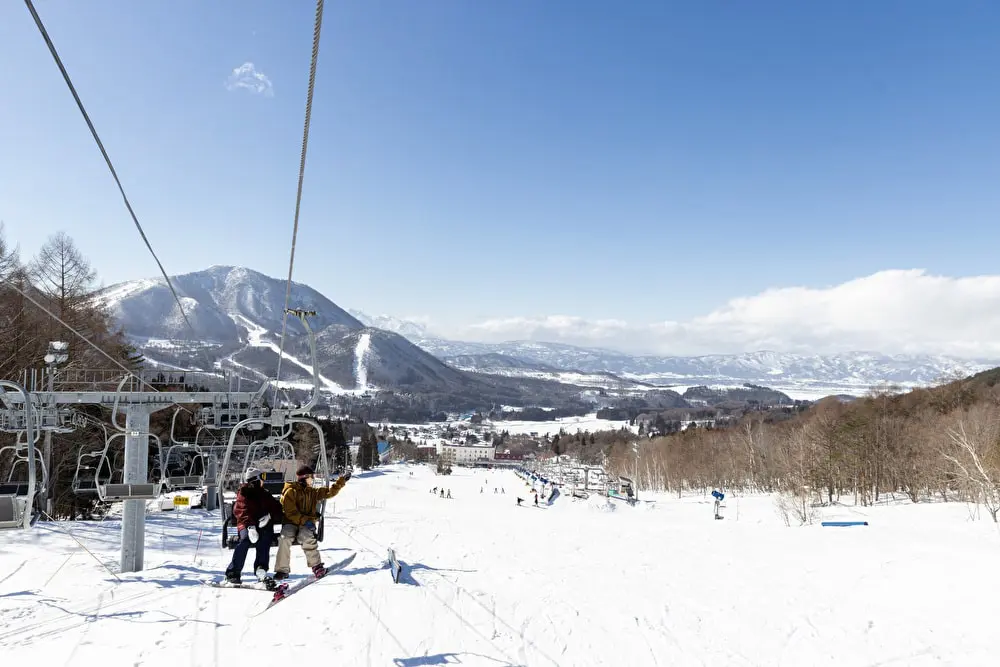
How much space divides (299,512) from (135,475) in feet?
19.4

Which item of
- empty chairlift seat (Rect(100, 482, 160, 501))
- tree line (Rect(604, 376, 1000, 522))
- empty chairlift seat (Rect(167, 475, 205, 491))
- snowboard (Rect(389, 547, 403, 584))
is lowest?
tree line (Rect(604, 376, 1000, 522))

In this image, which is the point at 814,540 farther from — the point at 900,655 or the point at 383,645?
the point at 383,645

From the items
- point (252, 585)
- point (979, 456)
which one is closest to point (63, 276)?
point (252, 585)

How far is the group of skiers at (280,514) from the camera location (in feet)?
30.2

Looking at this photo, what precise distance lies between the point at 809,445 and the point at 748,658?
52762mm

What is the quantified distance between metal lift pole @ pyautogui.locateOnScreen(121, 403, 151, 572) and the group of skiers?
435 cm

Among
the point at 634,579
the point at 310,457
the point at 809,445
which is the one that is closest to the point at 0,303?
the point at 634,579

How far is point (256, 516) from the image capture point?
9258 mm

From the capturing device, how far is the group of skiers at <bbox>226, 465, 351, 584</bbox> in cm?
920

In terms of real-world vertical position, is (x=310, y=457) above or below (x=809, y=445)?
below

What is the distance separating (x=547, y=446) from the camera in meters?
198

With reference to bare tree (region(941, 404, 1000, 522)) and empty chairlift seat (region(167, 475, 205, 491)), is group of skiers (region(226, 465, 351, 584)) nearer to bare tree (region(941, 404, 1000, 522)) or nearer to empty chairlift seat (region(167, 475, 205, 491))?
empty chairlift seat (region(167, 475, 205, 491))

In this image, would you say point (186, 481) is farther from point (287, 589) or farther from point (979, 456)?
point (979, 456)

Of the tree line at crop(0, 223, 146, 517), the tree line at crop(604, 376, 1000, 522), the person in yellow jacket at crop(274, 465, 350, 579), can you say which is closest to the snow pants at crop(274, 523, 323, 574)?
the person in yellow jacket at crop(274, 465, 350, 579)
